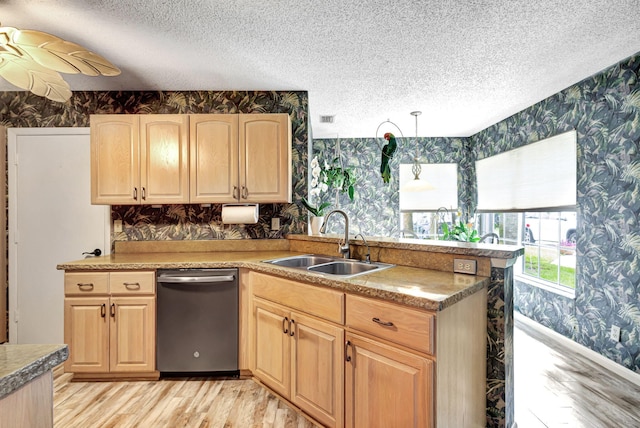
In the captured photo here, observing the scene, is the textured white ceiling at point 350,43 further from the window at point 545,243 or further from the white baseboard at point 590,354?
the white baseboard at point 590,354

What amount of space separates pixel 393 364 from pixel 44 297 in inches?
130

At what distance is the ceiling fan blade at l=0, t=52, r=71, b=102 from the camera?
1675 mm

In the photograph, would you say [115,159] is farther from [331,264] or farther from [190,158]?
[331,264]

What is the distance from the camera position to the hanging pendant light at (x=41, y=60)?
59.1 inches

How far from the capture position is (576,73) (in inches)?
106

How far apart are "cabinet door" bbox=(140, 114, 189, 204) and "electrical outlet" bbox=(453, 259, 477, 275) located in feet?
7.27

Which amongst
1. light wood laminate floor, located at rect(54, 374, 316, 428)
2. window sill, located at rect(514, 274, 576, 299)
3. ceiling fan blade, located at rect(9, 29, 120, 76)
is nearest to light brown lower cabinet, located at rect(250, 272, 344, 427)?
light wood laminate floor, located at rect(54, 374, 316, 428)

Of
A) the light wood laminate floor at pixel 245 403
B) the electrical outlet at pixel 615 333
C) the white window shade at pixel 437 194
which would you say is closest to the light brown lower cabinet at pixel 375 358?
the light wood laminate floor at pixel 245 403

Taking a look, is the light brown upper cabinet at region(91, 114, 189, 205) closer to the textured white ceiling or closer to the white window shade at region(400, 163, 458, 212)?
the textured white ceiling

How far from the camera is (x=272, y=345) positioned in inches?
79.0

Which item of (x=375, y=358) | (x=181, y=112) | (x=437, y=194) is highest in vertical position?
(x=181, y=112)

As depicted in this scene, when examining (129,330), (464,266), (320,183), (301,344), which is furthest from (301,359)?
(320,183)

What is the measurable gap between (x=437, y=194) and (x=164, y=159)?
4063mm

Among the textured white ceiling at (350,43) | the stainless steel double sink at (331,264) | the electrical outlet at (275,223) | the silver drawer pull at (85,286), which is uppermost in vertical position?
the textured white ceiling at (350,43)
